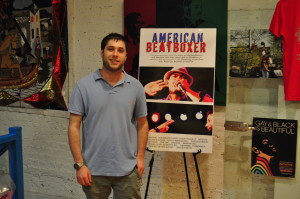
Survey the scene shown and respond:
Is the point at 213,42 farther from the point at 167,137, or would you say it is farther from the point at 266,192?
the point at 266,192

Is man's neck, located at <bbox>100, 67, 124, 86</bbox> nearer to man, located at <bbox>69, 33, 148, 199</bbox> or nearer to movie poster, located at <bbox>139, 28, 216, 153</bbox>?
man, located at <bbox>69, 33, 148, 199</bbox>

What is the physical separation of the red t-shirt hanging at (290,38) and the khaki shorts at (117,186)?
1.32m

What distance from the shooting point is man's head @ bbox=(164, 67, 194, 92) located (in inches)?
80.9

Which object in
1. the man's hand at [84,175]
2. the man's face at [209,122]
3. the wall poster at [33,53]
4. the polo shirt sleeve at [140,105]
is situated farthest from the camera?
the wall poster at [33,53]

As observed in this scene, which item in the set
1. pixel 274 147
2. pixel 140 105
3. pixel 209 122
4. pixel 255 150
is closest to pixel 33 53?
pixel 140 105

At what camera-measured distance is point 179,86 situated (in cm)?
206

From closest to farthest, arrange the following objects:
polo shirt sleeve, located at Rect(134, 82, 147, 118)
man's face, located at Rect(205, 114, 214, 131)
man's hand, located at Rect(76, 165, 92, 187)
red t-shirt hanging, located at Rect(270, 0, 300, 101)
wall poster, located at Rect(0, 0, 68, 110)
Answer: man's hand, located at Rect(76, 165, 92, 187)
polo shirt sleeve, located at Rect(134, 82, 147, 118)
man's face, located at Rect(205, 114, 214, 131)
red t-shirt hanging, located at Rect(270, 0, 300, 101)
wall poster, located at Rect(0, 0, 68, 110)

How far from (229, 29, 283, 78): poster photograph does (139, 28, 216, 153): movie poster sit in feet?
1.42

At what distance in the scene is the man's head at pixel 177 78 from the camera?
6.74ft

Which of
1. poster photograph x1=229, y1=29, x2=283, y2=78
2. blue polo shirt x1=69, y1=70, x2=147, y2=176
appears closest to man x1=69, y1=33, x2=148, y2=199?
blue polo shirt x1=69, y1=70, x2=147, y2=176

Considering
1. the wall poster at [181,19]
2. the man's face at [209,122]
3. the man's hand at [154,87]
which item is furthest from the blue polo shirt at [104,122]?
the wall poster at [181,19]

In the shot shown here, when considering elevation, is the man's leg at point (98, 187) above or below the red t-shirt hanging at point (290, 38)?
below

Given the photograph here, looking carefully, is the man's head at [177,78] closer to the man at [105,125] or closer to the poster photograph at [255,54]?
the man at [105,125]

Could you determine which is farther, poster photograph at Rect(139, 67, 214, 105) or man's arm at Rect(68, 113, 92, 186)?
poster photograph at Rect(139, 67, 214, 105)
